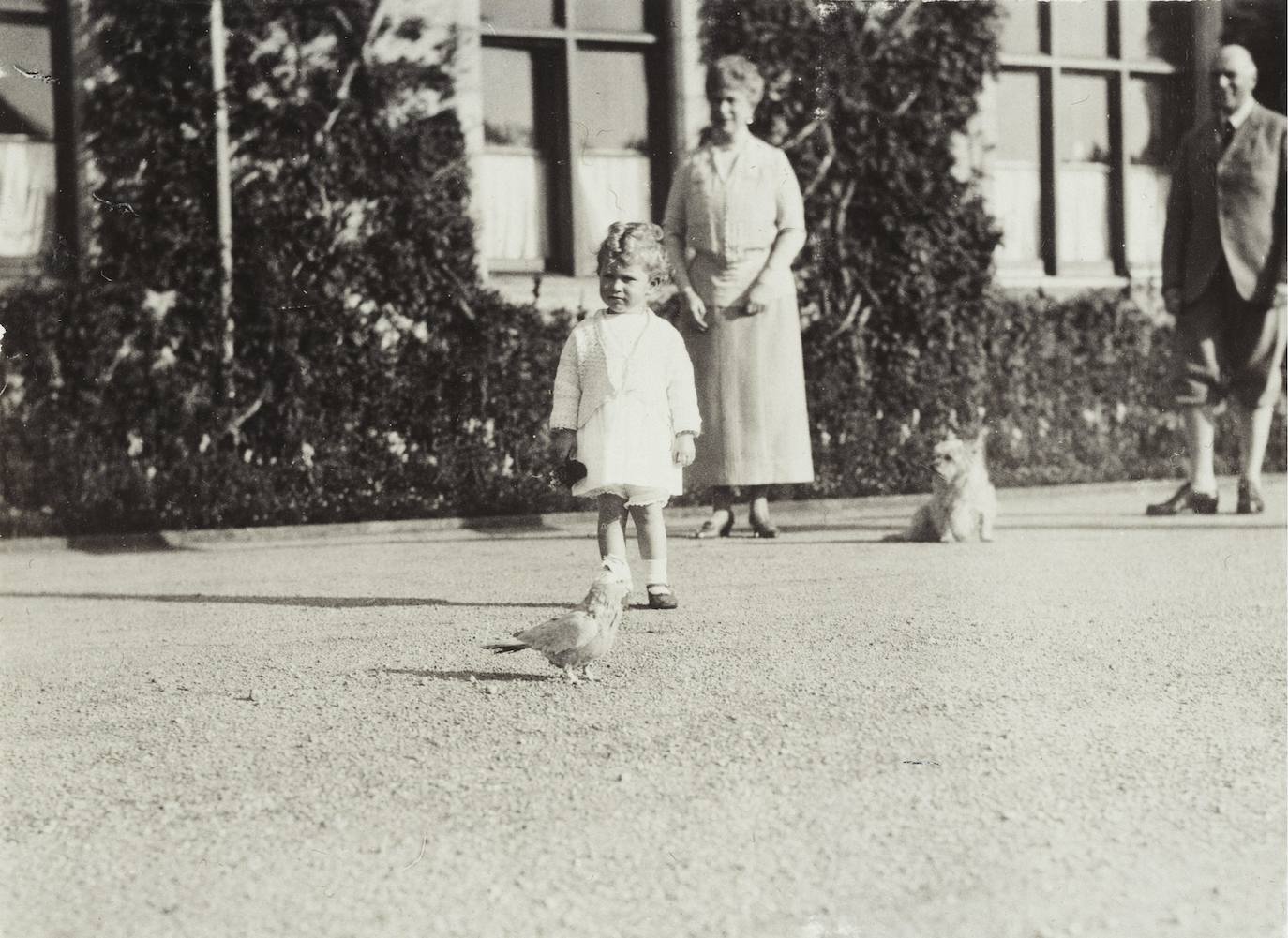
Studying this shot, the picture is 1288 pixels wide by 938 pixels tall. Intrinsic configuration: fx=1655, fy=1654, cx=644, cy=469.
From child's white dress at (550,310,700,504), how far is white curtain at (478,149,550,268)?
5292 mm

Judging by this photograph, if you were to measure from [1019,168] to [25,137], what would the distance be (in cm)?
755

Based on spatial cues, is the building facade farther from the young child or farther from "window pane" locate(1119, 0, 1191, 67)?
the young child

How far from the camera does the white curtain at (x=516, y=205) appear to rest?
36.6ft

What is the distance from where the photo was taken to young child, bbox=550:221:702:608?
5785mm

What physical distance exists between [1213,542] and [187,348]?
573 centimetres

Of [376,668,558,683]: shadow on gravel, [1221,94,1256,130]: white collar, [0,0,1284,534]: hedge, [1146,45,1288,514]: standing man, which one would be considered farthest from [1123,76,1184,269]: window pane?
[376,668,558,683]: shadow on gravel

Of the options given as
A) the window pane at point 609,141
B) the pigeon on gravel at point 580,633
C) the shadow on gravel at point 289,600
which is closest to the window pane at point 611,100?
the window pane at point 609,141

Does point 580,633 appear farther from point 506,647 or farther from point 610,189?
point 610,189

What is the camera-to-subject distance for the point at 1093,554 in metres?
7.64

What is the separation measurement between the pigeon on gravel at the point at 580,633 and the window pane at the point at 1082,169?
31.4 ft

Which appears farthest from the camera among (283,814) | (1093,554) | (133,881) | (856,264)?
(856,264)

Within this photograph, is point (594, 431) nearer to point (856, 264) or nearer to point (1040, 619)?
point (1040, 619)

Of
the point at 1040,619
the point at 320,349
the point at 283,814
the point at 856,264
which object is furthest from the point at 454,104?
the point at 283,814

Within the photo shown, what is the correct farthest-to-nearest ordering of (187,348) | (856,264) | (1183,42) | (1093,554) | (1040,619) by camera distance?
(1183,42)
(856,264)
(187,348)
(1093,554)
(1040,619)
